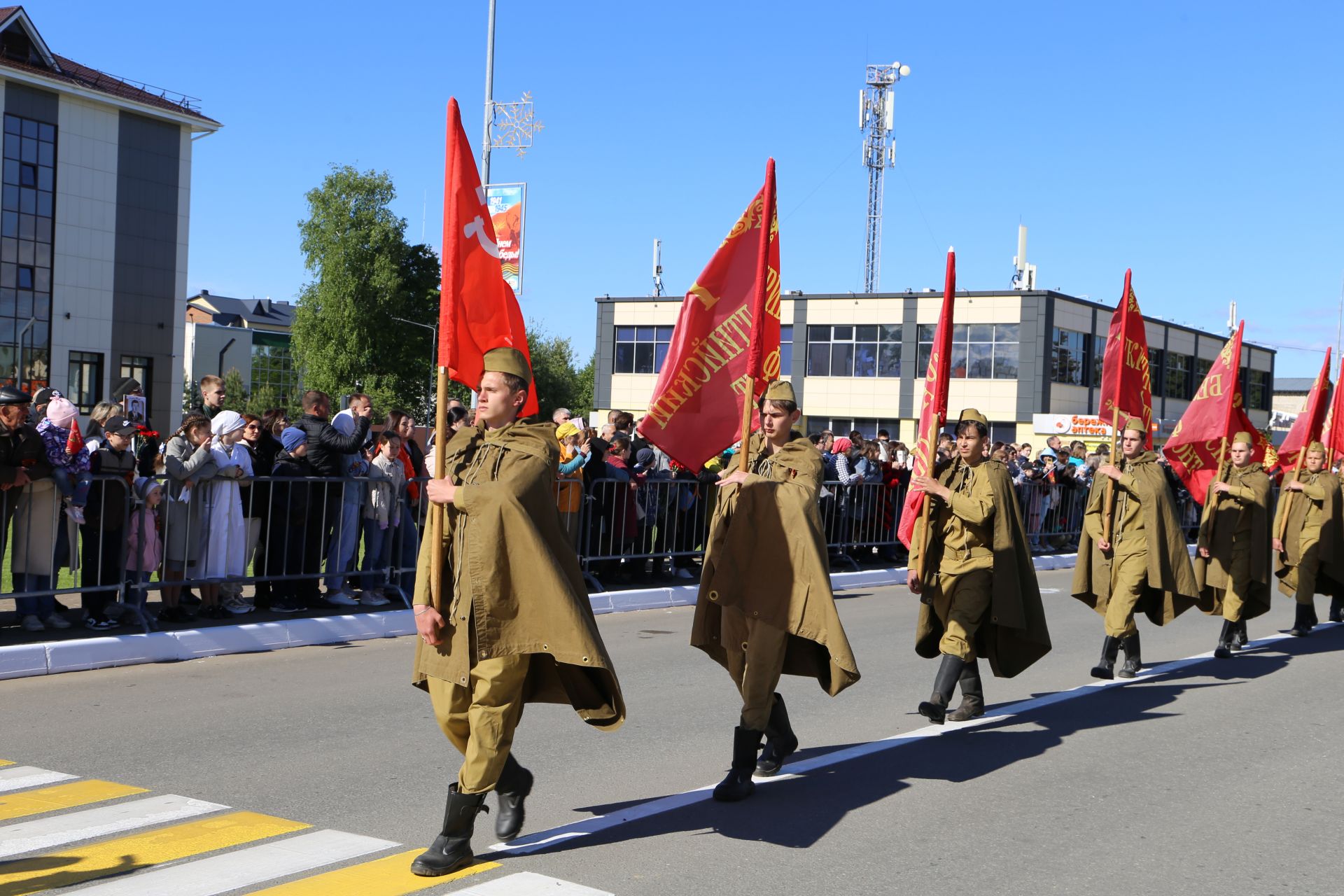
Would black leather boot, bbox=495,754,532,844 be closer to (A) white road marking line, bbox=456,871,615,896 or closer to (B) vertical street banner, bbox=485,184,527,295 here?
(A) white road marking line, bbox=456,871,615,896

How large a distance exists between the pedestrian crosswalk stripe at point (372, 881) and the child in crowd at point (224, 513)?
6.06 meters

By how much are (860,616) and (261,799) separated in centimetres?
869

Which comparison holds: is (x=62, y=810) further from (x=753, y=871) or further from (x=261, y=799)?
(x=753, y=871)

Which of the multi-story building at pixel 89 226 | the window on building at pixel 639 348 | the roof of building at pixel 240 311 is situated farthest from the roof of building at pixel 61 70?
the roof of building at pixel 240 311

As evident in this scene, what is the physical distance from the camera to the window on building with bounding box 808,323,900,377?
58500 millimetres

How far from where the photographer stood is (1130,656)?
10.2 metres

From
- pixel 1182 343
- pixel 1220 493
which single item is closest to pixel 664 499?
pixel 1220 493

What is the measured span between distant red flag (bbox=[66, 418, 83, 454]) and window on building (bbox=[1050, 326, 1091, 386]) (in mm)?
49036

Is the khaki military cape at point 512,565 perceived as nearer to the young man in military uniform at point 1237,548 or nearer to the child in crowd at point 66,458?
the child in crowd at point 66,458

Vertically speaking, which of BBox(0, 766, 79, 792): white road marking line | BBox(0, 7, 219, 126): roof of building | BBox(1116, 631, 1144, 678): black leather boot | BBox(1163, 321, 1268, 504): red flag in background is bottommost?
BBox(0, 766, 79, 792): white road marking line

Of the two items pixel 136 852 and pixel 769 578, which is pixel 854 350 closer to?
pixel 769 578

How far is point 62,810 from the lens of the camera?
556 cm

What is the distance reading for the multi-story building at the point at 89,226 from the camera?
166ft

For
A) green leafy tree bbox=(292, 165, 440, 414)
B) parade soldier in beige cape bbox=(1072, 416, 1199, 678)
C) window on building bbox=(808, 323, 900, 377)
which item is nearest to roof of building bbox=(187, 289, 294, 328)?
green leafy tree bbox=(292, 165, 440, 414)
